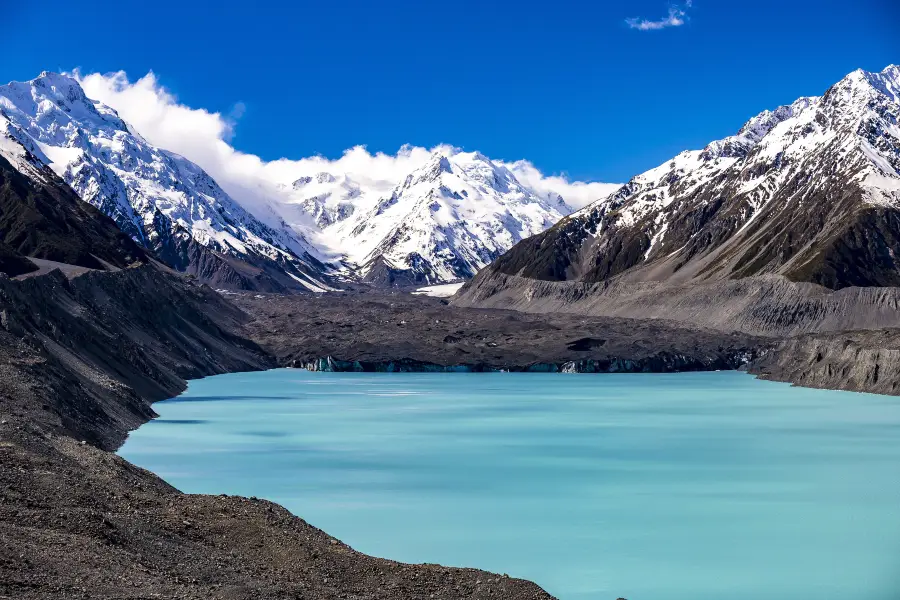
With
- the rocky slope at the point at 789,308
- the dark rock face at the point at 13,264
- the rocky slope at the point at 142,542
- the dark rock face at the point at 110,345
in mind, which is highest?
the rocky slope at the point at 789,308

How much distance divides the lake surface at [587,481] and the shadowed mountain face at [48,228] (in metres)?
73.0

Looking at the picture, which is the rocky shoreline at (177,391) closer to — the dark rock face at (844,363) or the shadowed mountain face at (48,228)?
the dark rock face at (844,363)

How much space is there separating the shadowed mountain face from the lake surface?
72995 millimetres

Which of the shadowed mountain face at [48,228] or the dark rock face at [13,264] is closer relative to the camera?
the dark rock face at [13,264]

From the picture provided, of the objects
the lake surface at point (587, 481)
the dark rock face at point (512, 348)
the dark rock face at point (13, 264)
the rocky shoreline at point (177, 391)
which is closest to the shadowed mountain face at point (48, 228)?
the rocky shoreline at point (177, 391)

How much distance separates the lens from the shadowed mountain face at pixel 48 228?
149 meters

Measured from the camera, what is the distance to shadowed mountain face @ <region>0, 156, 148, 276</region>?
14925cm

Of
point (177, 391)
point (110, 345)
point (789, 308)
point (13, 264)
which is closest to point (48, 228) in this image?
point (13, 264)

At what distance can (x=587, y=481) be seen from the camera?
1676 inches

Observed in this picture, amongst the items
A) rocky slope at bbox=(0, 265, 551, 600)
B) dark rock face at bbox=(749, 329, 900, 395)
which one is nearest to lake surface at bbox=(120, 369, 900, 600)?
rocky slope at bbox=(0, 265, 551, 600)

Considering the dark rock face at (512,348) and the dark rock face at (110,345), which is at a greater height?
the dark rock face at (512,348)

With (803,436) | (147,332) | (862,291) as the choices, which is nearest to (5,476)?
(803,436)

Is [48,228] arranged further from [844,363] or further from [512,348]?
[844,363]

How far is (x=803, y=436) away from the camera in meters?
60.2
